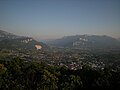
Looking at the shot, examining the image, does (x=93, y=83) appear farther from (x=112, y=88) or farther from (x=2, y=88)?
(x=2, y=88)

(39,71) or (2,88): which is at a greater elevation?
(39,71)

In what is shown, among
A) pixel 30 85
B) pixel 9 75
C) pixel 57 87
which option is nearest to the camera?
pixel 57 87

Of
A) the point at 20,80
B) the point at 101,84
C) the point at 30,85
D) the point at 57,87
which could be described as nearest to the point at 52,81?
the point at 57,87

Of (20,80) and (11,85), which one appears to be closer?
(11,85)

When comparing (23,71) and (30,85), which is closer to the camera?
(30,85)

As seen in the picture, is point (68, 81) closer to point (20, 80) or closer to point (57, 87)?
point (57, 87)

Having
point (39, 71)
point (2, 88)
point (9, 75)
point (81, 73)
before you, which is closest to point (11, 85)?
point (2, 88)

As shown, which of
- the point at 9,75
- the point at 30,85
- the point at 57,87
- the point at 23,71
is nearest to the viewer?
the point at 57,87

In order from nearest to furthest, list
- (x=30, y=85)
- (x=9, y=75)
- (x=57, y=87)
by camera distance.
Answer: (x=57, y=87)
(x=30, y=85)
(x=9, y=75)

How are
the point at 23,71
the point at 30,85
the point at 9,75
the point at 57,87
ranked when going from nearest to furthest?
1. the point at 57,87
2. the point at 30,85
3. the point at 9,75
4. the point at 23,71
